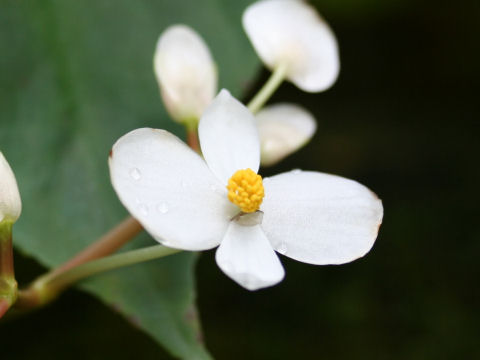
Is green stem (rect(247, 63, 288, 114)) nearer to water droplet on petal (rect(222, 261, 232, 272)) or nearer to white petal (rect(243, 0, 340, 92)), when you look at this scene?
white petal (rect(243, 0, 340, 92))

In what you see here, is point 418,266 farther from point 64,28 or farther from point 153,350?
point 64,28

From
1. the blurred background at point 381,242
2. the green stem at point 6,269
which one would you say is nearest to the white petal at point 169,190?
the green stem at point 6,269

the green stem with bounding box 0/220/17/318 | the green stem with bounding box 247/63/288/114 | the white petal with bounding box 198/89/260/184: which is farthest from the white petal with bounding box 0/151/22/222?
the green stem with bounding box 247/63/288/114

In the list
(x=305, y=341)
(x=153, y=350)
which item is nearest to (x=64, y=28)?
(x=153, y=350)

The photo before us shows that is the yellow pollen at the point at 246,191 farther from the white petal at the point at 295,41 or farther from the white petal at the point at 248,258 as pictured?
the white petal at the point at 295,41

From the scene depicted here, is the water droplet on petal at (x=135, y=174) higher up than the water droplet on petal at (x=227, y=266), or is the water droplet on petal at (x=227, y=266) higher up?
the water droplet on petal at (x=135, y=174)
